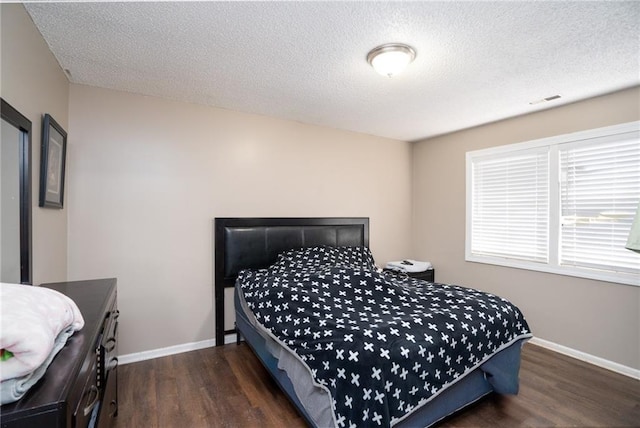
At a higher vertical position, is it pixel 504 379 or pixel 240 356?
pixel 504 379

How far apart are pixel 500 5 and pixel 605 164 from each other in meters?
2.07

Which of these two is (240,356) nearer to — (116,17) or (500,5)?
(116,17)

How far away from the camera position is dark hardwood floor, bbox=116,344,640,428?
1961 mm

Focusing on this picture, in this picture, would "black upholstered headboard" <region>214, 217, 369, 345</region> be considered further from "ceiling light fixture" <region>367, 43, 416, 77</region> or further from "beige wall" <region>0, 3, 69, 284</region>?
"ceiling light fixture" <region>367, 43, 416, 77</region>

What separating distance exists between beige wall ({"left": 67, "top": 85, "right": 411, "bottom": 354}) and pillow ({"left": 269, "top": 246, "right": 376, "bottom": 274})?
0.57m

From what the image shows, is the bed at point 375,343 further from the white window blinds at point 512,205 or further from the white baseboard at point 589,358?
the white window blinds at point 512,205

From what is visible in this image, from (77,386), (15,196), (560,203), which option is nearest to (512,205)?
(560,203)

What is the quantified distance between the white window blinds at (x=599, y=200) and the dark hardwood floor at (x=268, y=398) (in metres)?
0.98

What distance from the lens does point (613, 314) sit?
2658mm

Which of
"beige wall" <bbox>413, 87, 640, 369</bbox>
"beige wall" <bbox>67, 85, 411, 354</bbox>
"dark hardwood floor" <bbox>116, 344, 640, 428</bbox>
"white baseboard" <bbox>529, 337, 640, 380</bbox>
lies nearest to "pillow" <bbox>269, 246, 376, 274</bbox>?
"beige wall" <bbox>67, 85, 411, 354</bbox>

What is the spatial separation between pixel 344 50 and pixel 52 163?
2101 mm

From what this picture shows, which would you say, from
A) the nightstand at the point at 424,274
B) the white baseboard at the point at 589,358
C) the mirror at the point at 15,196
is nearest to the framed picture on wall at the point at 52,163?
the mirror at the point at 15,196

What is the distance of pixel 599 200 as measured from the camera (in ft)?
9.03

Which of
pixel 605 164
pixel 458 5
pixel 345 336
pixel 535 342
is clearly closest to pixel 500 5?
pixel 458 5
